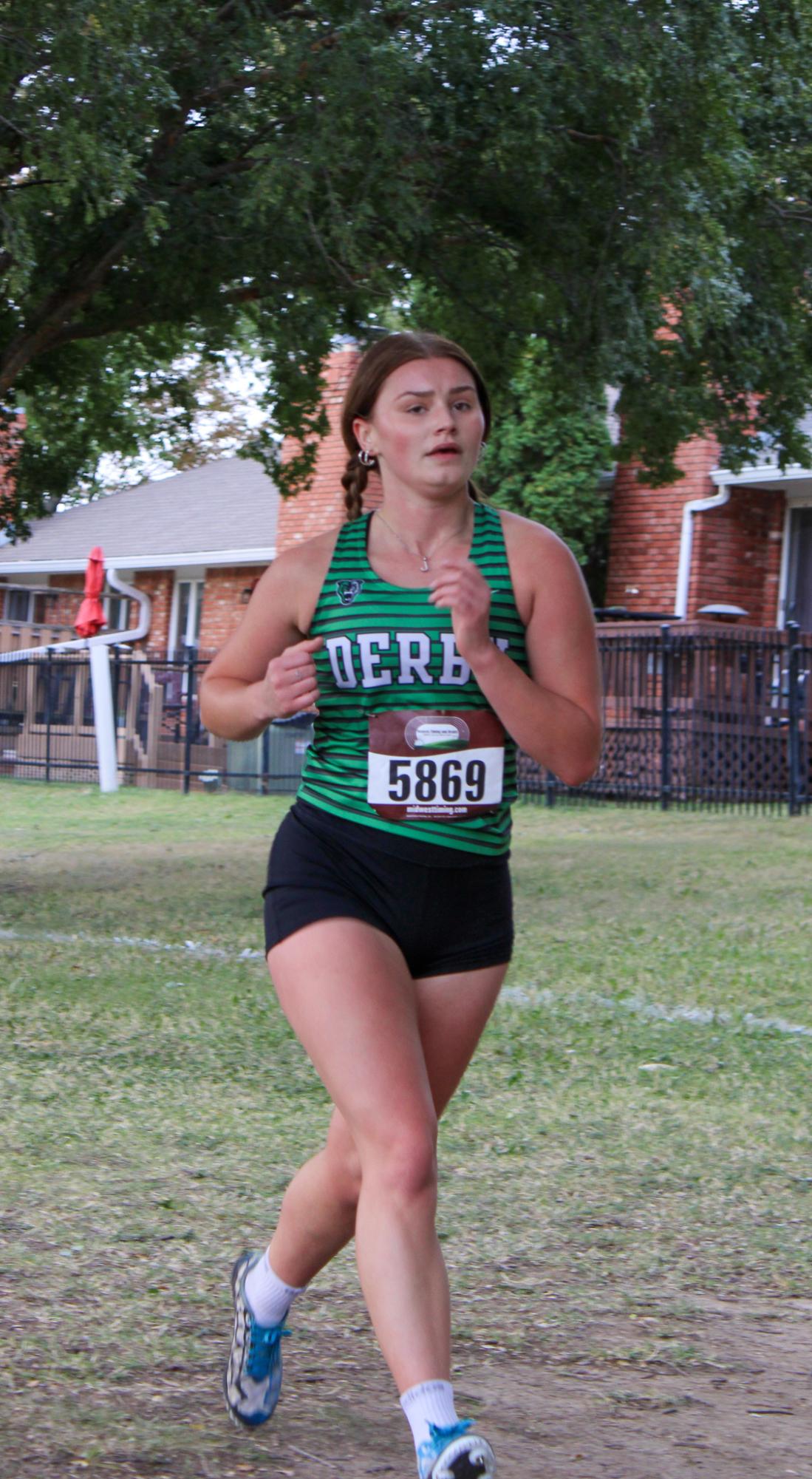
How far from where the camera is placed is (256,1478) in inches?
132

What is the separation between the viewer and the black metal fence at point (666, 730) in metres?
18.8

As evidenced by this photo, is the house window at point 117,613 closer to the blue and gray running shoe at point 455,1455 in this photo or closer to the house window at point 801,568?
the house window at point 801,568

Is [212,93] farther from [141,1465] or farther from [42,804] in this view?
[42,804]

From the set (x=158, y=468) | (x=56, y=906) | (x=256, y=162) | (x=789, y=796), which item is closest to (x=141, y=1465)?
(x=256, y=162)

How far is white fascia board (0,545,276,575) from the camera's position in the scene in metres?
30.2

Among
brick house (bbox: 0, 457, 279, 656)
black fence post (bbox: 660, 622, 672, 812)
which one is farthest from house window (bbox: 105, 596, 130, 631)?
black fence post (bbox: 660, 622, 672, 812)

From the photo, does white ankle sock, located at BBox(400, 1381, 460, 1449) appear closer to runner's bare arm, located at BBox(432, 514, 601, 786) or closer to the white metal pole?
runner's bare arm, located at BBox(432, 514, 601, 786)

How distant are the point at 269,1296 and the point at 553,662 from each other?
1.34 meters

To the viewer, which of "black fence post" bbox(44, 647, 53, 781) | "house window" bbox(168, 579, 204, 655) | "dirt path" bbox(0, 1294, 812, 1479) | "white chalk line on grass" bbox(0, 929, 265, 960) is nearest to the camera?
→ "dirt path" bbox(0, 1294, 812, 1479)

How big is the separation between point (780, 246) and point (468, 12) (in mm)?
3224

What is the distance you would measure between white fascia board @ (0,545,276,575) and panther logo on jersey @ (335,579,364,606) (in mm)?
25760

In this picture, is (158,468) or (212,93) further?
(158,468)

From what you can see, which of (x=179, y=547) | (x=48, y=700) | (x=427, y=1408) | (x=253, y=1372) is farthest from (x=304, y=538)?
(x=427, y=1408)

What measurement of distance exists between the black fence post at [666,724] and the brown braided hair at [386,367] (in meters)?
15.6
